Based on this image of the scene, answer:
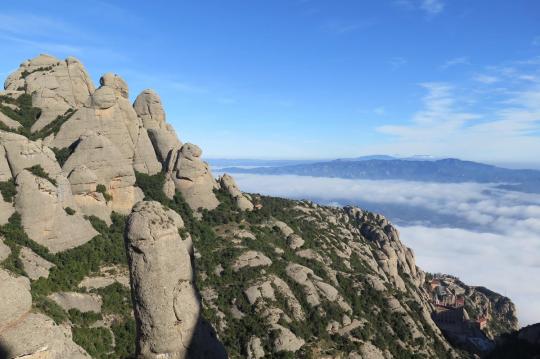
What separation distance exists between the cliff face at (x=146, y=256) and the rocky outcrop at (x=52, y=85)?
28 cm

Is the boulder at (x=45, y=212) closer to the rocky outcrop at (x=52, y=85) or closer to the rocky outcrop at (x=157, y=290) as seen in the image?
the rocky outcrop at (x=52, y=85)

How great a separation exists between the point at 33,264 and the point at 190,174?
1552 inches

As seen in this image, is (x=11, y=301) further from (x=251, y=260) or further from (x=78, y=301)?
(x=251, y=260)

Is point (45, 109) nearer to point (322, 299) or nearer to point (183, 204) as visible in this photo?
point (183, 204)

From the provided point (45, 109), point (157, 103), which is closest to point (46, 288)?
point (45, 109)

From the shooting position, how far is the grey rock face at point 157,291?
26656 millimetres

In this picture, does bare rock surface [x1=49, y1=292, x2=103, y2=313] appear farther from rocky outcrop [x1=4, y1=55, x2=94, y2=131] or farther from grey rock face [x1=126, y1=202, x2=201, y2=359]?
rocky outcrop [x1=4, y1=55, x2=94, y2=131]

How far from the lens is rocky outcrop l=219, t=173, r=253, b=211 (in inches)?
3735

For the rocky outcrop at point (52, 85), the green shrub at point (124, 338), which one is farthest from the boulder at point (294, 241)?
the rocky outcrop at point (52, 85)

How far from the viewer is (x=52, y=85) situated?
3381 inches

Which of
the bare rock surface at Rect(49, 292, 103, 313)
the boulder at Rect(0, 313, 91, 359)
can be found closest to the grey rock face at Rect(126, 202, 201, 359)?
the boulder at Rect(0, 313, 91, 359)

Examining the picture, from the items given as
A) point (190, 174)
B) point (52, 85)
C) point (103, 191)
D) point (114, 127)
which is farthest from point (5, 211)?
point (52, 85)

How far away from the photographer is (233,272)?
71.9m

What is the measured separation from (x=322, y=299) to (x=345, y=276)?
14778mm
